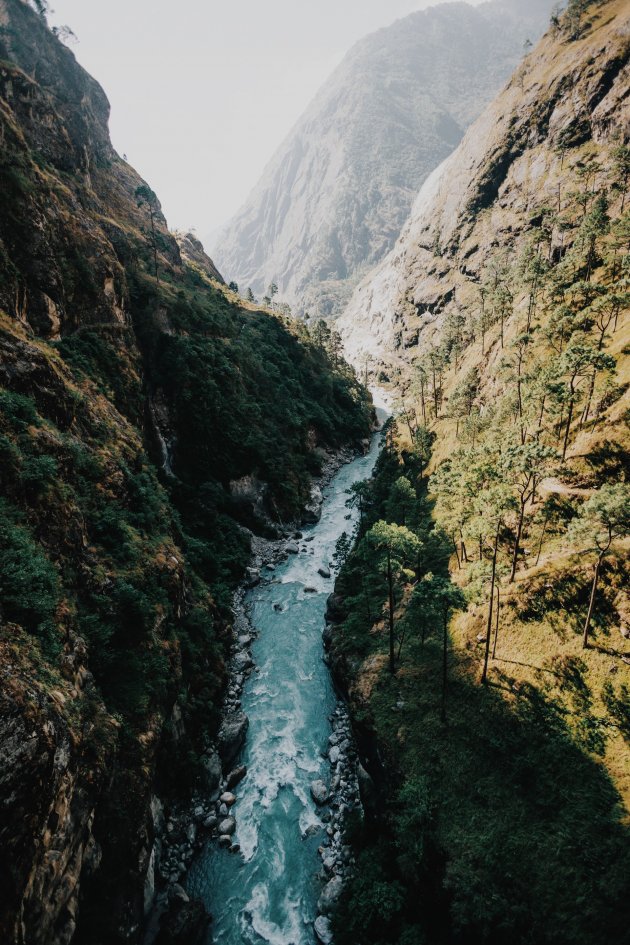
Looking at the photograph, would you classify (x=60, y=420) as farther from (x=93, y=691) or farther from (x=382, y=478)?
(x=382, y=478)

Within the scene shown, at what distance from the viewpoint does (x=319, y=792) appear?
34938mm

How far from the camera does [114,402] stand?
56.4 meters

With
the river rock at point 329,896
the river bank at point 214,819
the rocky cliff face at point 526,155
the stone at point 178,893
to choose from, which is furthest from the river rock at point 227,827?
the rocky cliff face at point 526,155

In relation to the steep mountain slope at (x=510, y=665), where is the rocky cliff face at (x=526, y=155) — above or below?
above

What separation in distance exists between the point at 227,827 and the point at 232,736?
23.6ft

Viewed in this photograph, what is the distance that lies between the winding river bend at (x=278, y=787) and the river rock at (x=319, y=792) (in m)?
0.63

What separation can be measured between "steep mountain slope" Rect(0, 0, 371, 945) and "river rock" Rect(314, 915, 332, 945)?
10.8 m

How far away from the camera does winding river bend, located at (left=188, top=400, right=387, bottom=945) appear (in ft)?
92.9

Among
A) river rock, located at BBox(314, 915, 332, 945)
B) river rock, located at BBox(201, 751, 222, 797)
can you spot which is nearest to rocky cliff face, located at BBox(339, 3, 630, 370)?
river rock, located at BBox(201, 751, 222, 797)

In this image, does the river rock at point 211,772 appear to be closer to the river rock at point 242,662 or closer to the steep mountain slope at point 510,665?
the river rock at point 242,662

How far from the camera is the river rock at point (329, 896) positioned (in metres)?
28.0

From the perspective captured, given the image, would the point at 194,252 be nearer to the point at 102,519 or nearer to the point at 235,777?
the point at 102,519

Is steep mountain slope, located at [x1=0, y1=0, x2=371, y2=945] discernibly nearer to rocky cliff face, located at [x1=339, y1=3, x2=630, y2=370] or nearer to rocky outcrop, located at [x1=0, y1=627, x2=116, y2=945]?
rocky outcrop, located at [x1=0, y1=627, x2=116, y2=945]

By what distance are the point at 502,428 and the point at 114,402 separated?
53.9 meters
